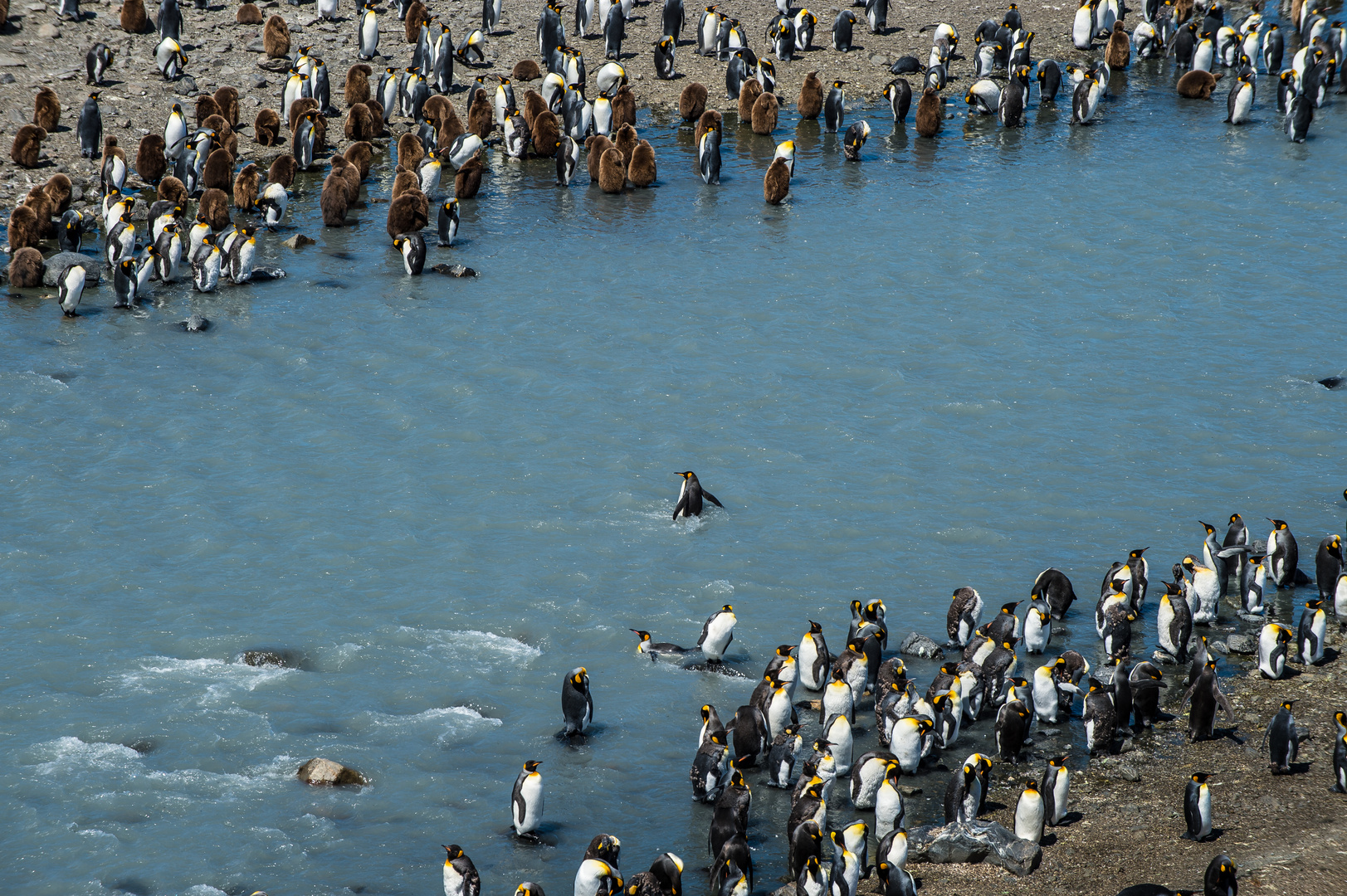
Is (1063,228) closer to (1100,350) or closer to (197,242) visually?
(1100,350)

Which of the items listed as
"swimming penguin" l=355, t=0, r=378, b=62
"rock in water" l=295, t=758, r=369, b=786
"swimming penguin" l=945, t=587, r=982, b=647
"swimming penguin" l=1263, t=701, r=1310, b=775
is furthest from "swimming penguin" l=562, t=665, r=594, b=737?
"swimming penguin" l=355, t=0, r=378, b=62

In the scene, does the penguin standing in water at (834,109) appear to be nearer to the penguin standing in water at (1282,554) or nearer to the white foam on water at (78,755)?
the penguin standing in water at (1282,554)

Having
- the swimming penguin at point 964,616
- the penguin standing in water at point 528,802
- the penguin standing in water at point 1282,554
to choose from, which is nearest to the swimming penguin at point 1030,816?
the swimming penguin at point 964,616

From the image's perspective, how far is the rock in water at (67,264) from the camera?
19641 millimetres

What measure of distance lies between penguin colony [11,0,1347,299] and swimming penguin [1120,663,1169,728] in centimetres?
1314

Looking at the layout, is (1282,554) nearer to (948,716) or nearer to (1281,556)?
(1281,556)

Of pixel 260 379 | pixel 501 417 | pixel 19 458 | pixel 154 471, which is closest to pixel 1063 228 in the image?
pixel 501 417

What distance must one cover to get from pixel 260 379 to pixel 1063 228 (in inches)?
530

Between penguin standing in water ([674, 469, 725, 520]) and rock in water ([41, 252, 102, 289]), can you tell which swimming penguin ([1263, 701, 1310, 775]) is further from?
rock in water ([41, 252, 102, 289])

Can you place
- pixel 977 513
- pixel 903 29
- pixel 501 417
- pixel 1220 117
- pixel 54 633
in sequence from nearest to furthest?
pixel 54 633, pixel 977 513, pixel 501 417, pixel 1220 117, pixel 903 29

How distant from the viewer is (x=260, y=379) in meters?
17.6

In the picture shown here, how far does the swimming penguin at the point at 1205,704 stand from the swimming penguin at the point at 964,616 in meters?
2.07

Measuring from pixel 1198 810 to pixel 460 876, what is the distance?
5343 mm

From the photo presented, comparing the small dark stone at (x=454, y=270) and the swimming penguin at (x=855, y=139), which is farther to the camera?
the swimming penguin at (x=855, y=139)
